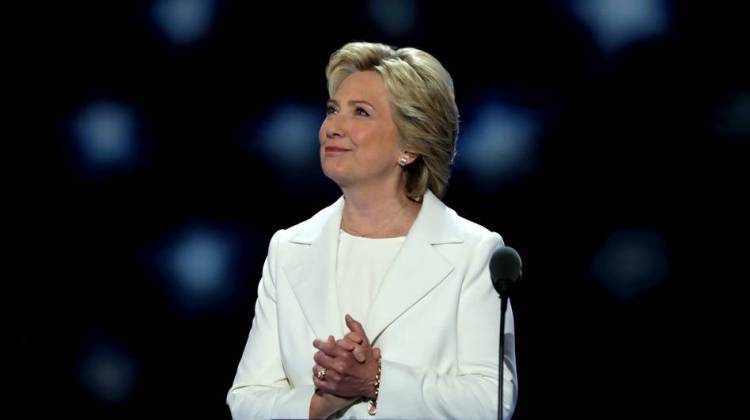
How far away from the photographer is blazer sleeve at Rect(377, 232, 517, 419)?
277 centimetres

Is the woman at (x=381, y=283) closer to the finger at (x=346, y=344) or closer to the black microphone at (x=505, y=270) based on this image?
the finger at (x=346, y=344)

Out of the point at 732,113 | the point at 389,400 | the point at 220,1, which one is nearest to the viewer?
the point at 389,400

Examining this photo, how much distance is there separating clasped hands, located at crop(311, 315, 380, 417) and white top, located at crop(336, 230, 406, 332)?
200mm

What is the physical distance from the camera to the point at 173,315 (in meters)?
3.67

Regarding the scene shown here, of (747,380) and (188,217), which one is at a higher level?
(188,217)

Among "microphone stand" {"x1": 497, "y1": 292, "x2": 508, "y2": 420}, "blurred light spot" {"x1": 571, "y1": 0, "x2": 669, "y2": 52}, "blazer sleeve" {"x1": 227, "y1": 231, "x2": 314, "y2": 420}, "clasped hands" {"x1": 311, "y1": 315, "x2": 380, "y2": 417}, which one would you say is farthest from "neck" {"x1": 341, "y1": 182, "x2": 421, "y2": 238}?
"blurred light spot" {"x1": 571, "y1": 0, "x2": 669, "y2": 52}

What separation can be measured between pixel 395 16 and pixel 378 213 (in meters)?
0.74

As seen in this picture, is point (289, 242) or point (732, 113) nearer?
point (289, 242)

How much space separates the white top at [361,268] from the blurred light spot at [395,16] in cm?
76

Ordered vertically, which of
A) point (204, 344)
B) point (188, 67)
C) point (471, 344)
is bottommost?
point (204, 344)

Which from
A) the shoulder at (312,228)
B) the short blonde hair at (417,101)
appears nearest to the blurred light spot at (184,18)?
the short blonde hair at (417,101)

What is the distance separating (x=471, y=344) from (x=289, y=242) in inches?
23.4

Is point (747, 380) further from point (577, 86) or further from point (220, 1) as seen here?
point (220, 1)

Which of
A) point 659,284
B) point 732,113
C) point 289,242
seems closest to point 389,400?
point 289,242
